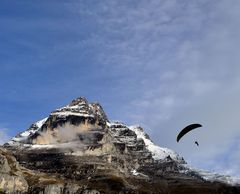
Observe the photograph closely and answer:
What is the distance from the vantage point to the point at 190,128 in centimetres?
6925

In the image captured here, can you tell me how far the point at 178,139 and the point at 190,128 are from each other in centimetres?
373

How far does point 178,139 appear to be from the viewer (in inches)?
2611
